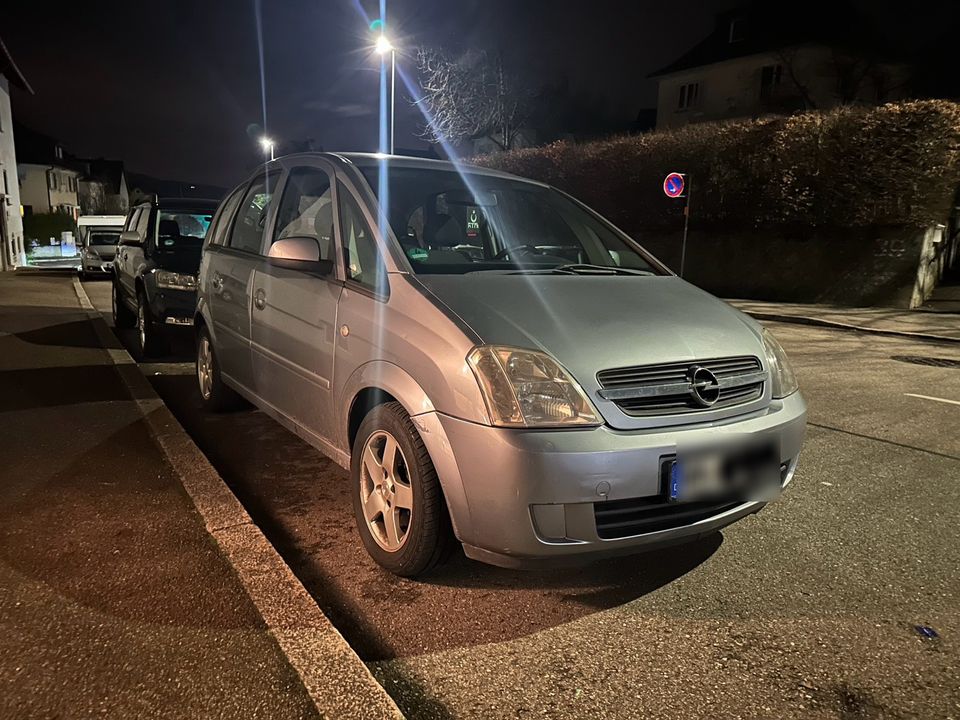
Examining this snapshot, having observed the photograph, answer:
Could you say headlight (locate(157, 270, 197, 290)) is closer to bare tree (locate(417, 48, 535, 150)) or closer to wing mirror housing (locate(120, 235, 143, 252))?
wing mirror housing (locate(120, 235, 143, 252))

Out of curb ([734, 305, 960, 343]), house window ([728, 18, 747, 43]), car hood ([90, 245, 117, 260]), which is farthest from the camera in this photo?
house window ([728, 18, 747, 43])

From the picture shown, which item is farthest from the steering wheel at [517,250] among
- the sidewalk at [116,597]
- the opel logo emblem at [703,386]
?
the sidewalk at [116,597]

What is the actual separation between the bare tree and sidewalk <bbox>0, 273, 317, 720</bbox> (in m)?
26.2

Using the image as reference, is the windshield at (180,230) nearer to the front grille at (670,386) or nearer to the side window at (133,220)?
the side window at (133,220)

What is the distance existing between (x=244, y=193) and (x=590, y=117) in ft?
121

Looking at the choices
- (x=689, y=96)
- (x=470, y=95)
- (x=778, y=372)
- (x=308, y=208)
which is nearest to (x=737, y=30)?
(x=689, y=96)

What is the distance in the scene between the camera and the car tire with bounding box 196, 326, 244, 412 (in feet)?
16.1

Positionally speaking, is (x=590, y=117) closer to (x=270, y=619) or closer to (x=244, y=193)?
(x=244, y=193)

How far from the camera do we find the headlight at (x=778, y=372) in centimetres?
290

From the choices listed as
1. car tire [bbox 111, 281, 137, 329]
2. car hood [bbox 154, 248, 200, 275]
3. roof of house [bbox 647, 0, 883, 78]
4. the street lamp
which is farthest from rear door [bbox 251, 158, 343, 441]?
roof of house [bbox 647, 0, 883, 78]

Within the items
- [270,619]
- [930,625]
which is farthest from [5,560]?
[930,625]

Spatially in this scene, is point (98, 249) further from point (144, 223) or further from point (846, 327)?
point (846, 327)

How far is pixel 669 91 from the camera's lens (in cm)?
3497

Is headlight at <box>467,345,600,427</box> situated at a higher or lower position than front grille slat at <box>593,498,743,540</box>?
higher
